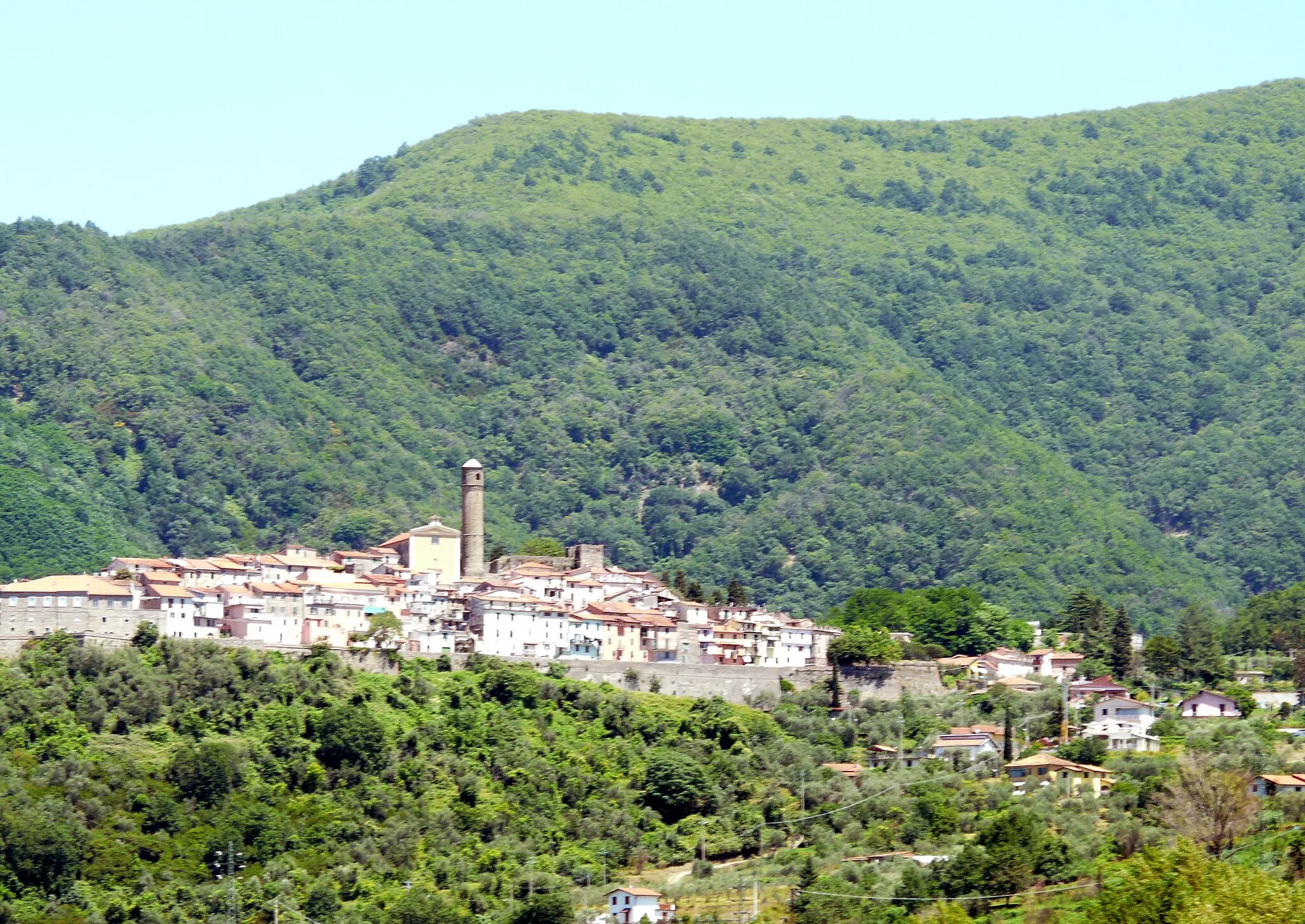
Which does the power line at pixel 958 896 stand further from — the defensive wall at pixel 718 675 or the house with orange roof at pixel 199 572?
the house with orange roof at pixel 199 572

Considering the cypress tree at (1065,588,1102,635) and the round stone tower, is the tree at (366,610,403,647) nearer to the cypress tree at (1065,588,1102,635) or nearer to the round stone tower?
the round stone tower

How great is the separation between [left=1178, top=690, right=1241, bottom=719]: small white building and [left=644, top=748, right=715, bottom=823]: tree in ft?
71.0

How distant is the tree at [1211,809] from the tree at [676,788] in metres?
18.1

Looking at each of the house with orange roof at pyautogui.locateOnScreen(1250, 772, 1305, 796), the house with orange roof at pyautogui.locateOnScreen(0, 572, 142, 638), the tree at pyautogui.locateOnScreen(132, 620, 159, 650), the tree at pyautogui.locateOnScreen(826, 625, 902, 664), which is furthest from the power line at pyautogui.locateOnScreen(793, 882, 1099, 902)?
the house with orange roof at pyautogui.locateOnScreen(0, 572, 142, 638)

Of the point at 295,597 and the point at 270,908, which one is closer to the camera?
the point at 270,908

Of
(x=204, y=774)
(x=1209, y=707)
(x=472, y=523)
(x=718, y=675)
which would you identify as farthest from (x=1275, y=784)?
(x=472, y=523)

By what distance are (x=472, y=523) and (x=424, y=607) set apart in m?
13.3

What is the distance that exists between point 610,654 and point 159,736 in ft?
74.4

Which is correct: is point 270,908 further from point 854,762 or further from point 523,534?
point 523,534

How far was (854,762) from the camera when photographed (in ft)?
360

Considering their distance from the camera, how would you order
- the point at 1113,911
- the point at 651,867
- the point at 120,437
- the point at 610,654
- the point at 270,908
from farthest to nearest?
the point at 120,437 → the point at 610,654 → the point at 651,867 → the point at 270,908 → the point at 1113,911

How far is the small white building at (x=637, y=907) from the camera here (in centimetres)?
9288

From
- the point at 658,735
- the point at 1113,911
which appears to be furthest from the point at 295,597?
the point at 1113,911

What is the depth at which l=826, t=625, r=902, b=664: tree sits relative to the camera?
120 m
